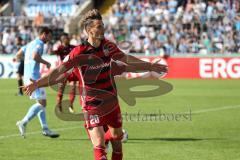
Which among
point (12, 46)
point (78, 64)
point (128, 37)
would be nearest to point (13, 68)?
point (12, 46)

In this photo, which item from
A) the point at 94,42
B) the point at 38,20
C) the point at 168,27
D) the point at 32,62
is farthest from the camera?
the point at 38,20

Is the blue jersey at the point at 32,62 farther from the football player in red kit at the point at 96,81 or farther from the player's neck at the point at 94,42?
the player's neck at the point at 94,42

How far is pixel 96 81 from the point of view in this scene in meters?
9.20

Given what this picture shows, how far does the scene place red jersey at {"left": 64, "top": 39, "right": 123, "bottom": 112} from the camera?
908cm

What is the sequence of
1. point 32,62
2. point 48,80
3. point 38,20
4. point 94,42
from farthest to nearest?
point 38,20 → point 32,62 → point 94,42 → point 48,80

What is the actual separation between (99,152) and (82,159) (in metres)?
2.97

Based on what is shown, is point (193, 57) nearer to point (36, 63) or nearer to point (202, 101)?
point (202, 101)

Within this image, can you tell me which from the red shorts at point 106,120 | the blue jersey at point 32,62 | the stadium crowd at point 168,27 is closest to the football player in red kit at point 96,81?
the red shorts at point 106,120

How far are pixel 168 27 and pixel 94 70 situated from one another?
3061cm

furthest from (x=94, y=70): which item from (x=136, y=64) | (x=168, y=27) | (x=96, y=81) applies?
(x=168, y=27)

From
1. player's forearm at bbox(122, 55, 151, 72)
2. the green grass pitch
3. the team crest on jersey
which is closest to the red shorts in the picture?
player's forearm at bbox(122, 55, 151, 72)

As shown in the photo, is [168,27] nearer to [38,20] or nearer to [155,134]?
[38,20]

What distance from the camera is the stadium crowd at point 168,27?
37.6 m

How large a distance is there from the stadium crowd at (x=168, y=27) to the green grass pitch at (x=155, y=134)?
12223 millimetres
